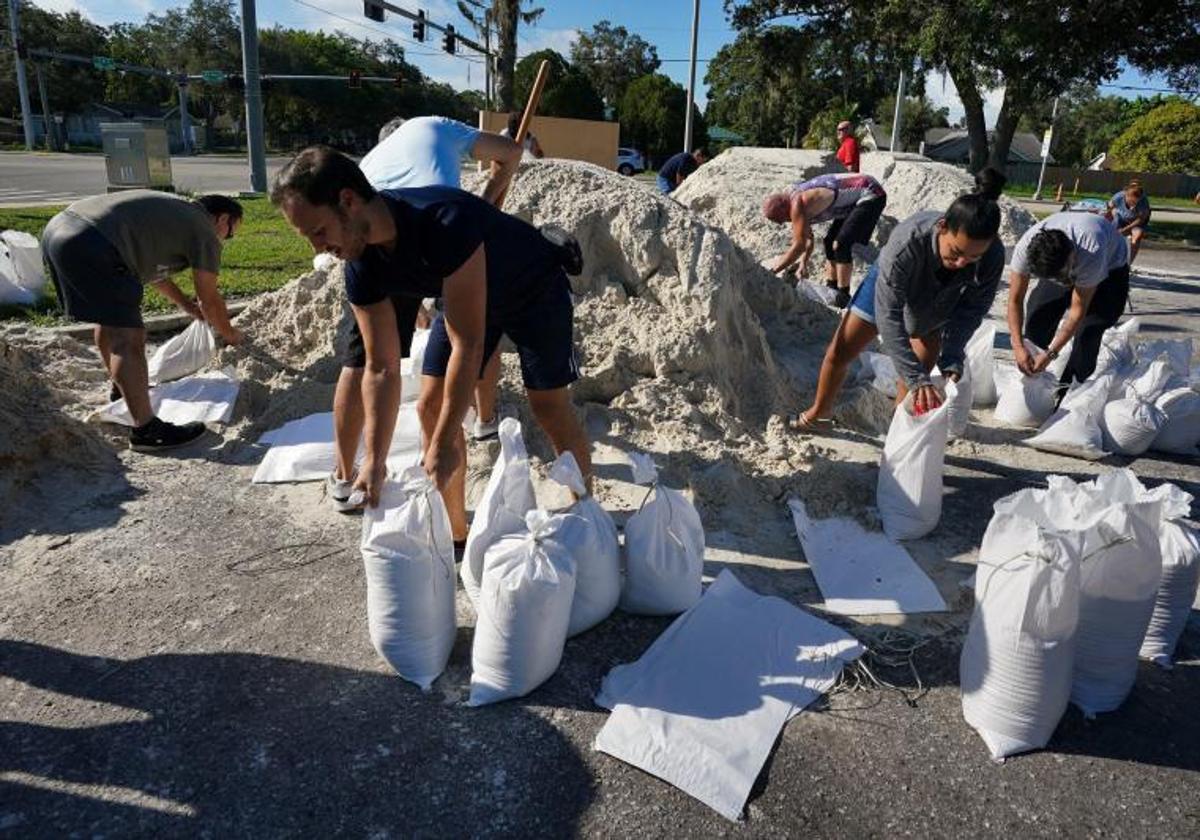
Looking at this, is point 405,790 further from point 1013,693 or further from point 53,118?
point 53,118

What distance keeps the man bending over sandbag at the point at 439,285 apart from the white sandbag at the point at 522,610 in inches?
12.5

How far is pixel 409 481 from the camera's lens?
230cm

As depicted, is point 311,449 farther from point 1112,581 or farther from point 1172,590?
point 1172,590

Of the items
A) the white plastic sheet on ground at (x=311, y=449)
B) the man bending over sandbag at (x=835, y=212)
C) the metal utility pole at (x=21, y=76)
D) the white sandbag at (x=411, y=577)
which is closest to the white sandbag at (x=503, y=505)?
the white sandbag at (x=411, y=577)

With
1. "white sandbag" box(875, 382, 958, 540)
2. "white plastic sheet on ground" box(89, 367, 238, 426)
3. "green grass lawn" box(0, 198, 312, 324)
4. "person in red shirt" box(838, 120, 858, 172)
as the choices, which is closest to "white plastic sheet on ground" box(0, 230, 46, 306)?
"green grass lawn" box(0, 198, 312, 324)

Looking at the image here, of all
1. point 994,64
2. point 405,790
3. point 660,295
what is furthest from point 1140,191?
point 405,790

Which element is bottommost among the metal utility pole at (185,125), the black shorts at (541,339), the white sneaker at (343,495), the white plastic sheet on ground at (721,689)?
the white plastic sheet on ground at (721,689)

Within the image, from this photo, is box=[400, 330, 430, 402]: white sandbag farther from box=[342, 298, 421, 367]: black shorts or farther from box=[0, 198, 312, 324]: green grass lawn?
box=[0, 198, 312, 324]: green grass lawn

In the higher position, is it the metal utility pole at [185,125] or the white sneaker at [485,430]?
the metal utility pole at [185,125]

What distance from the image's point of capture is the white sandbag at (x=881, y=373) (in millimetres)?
4750

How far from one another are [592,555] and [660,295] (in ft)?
7.31

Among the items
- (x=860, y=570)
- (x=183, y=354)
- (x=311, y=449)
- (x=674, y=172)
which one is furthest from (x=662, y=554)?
(x=674, y=172)

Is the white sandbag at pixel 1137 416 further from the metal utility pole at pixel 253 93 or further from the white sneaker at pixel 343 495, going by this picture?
the metal utility pole at pixel 253 93

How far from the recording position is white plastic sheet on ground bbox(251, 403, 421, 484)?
3.59 m
